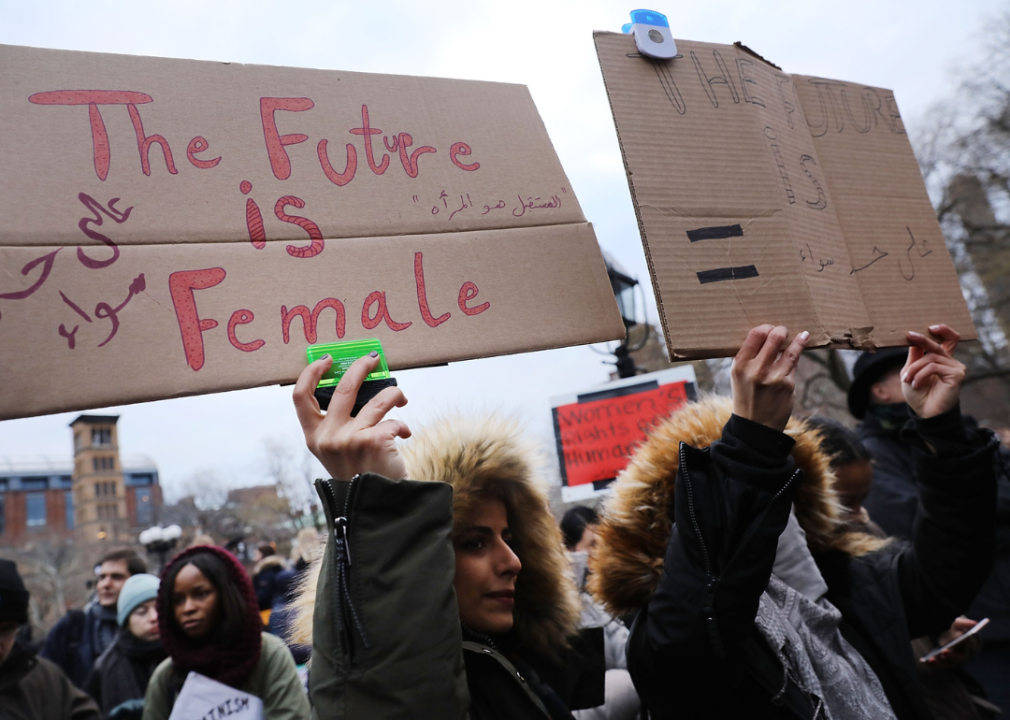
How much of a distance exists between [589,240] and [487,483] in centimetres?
72

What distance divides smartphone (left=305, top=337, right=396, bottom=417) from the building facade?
62.5 m

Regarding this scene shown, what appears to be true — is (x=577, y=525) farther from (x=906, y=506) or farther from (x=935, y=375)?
(x=935, y=375)

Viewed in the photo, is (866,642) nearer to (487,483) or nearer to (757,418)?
(757,418)

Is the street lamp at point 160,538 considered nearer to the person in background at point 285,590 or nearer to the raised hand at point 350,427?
the person in background at point 285,590

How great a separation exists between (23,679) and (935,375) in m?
3.71

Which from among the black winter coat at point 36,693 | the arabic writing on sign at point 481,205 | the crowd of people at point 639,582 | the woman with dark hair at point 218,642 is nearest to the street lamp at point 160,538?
the black winter coat at point 36,693

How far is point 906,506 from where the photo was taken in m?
3.10

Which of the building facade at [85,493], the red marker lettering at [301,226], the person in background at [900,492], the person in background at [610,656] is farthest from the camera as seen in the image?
the building facade at [85,493]

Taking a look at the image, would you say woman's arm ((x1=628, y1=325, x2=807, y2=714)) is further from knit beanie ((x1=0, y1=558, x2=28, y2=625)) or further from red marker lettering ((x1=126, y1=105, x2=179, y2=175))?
knit beanie ((x1=0, y1=558, x2=28, y2=625))

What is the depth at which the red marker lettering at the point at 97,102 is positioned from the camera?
1.24 metres

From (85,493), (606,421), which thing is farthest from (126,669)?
(85,493)

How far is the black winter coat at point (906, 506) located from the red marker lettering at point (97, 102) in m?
2.96

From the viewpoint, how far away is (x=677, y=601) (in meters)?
1.42

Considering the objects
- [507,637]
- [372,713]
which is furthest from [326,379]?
[507,637]
